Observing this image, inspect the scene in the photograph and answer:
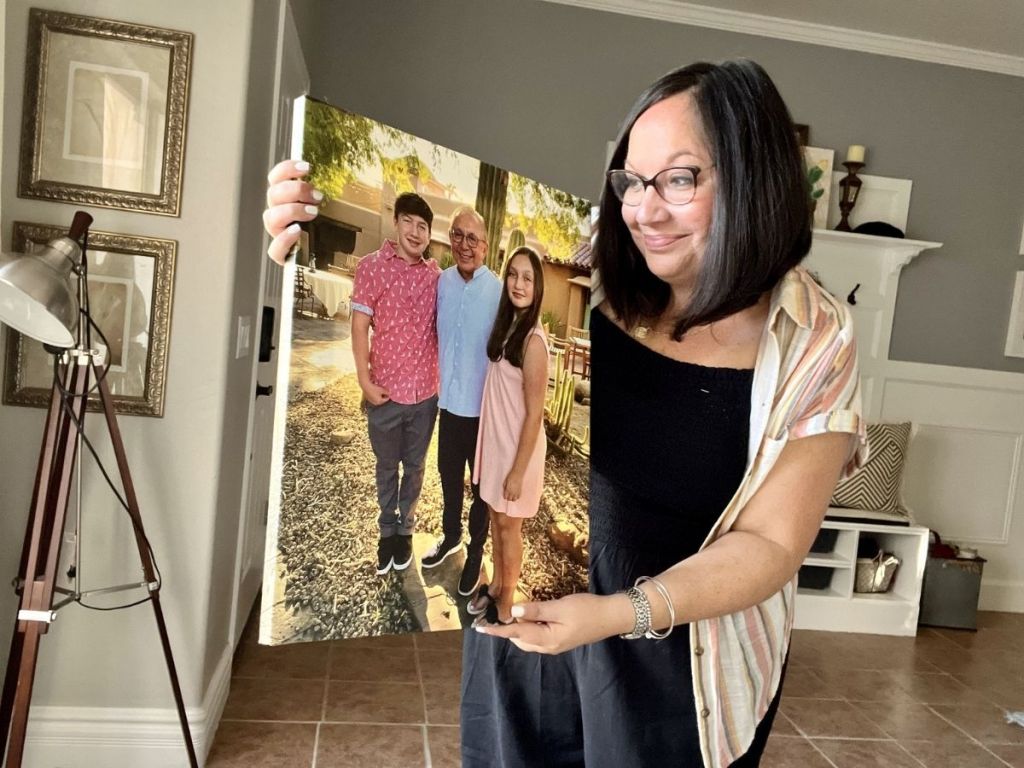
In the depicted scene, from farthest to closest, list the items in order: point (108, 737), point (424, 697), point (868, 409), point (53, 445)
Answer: point (868, 409)
point (424, 697)
point (108, 737)
point (53, 445)

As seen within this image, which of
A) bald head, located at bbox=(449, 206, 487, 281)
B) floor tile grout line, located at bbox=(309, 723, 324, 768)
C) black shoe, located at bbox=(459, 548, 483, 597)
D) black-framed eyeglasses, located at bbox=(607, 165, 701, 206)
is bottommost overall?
floor tile grout line, located at bbox=(309, 723, 324, 768)

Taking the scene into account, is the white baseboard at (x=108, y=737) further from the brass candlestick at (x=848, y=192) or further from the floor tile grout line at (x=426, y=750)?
the brass candlestick at (x=848, y=192)

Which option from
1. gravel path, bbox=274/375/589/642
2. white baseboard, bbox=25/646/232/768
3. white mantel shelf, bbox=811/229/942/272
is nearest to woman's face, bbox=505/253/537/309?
gravel path, bbox=274/375/589/642

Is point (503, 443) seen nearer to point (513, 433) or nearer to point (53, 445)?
point (513, 433)

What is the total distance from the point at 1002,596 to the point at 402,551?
466cm

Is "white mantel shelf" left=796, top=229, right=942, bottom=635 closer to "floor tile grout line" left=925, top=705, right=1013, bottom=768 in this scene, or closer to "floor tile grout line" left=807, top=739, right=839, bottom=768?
"floor tile grout line" left=925, top=705, right=1013, bottom=768

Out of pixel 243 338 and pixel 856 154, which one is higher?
pixel 856 154

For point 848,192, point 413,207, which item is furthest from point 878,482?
point 413,207

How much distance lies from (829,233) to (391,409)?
3.73 m

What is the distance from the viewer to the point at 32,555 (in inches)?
68.1

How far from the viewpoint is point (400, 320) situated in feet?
3.21

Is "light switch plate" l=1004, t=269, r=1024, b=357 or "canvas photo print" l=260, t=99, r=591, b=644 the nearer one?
"canvas photo print" l=260, t=99, r=591, b=644

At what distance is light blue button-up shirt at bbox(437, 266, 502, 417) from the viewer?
3.28 feet

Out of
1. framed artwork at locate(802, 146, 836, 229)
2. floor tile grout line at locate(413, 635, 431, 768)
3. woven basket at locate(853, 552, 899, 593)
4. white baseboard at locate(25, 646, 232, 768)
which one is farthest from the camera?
framed artwork at locate(802, 146, 836, 229)
